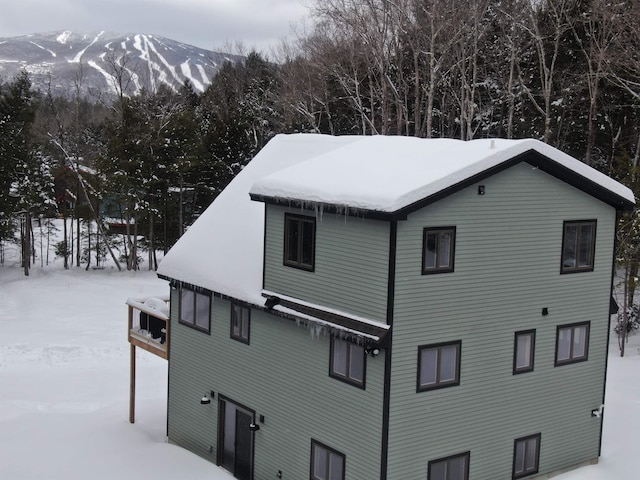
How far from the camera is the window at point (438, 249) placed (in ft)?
37.0

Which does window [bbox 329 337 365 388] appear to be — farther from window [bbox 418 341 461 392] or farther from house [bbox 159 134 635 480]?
window [bbox 418 341 461 392]

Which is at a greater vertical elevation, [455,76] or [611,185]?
[455,76]

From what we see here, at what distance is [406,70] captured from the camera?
37.3 m

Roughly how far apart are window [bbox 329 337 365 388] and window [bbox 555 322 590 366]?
14.0 ft

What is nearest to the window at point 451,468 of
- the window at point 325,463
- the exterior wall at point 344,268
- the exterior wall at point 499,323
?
the exterior wall at point 499,323

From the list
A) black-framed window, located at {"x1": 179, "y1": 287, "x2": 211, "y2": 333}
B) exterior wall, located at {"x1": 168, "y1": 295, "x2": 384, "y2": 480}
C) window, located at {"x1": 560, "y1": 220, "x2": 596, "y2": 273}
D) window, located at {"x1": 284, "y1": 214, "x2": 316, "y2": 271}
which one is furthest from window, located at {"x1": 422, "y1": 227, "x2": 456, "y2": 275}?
black-framed window, located at {"x1": 179, "y1": 287, "x2": 211, "y2": 333}

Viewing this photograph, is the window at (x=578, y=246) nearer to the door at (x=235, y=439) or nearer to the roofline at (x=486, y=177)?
the roofline at (x=486, y=177)

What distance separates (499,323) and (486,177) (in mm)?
2664

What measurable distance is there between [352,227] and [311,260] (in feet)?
4.22

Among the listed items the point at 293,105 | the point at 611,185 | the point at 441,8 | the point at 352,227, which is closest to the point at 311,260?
the point at 352,227

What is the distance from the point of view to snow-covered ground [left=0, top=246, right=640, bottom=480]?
593 inches

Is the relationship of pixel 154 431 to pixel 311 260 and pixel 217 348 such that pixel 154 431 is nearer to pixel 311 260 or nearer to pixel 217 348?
pixel 217 348

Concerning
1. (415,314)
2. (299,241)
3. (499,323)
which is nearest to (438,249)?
(415,314)

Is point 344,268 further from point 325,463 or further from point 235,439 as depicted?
point 235,439
